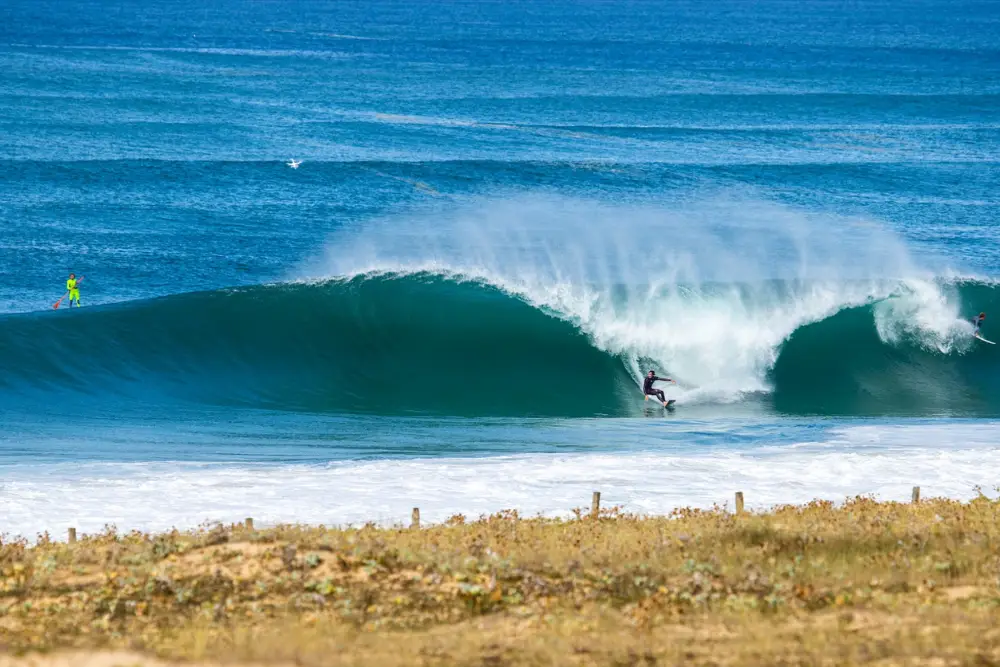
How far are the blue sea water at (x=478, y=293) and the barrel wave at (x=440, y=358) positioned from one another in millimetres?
78

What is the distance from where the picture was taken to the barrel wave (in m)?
22.4

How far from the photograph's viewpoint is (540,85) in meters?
77.9

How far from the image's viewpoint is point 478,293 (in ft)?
89.3

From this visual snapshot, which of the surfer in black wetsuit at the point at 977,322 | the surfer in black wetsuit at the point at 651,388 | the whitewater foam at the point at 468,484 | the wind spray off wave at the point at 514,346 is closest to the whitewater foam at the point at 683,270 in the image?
the wind spray off wave at the point at 514,346

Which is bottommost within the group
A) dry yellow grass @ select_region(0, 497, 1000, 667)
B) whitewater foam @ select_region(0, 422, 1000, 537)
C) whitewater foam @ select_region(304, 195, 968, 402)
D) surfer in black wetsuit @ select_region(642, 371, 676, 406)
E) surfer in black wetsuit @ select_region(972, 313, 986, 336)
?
dry yellow grass @ select_region(0, 497, 1000, 667)

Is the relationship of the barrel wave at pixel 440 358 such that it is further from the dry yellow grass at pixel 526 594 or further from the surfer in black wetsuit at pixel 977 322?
the dry yellow grass at pixel 526 594

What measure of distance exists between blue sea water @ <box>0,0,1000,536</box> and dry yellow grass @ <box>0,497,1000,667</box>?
3.19 meters

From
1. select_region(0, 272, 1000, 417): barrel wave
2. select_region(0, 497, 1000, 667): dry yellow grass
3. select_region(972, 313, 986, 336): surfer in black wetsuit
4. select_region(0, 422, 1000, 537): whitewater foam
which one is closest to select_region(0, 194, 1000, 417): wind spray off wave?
select_region(0, 272, 1000, 417): barrel wave

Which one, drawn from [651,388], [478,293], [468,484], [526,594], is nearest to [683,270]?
[478,293]

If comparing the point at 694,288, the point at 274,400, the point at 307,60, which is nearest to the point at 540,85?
the point at 307,60

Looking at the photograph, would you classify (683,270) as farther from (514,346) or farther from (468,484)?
(468,484)

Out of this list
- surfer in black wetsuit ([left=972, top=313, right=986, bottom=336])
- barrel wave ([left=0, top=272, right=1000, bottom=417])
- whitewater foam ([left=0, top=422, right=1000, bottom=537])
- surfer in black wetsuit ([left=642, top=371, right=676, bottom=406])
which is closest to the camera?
whitewater foam ([left=0, top=422, right=1000, bottom=537])

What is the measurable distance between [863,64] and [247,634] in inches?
3873

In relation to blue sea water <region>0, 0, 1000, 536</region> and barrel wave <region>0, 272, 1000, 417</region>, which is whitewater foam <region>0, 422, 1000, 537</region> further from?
barrel wave <region>0, 272, 1000, 417</region>
